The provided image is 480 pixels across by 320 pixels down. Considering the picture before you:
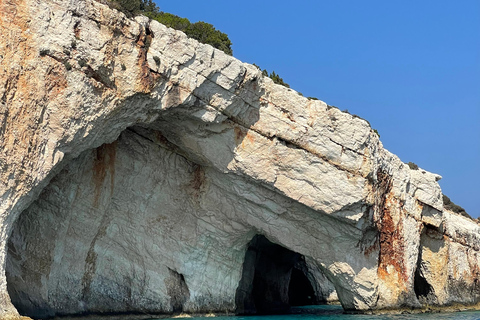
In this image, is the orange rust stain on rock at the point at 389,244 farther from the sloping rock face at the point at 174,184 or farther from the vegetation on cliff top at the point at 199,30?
the vegetation on cliff top at the point at 199,30

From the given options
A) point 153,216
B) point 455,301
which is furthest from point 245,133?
point 455,301

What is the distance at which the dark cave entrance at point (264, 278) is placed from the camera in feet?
94.5

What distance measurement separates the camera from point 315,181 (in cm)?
2336

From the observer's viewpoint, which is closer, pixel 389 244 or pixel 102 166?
pixel 102 166

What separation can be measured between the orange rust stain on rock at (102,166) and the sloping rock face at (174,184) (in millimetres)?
78

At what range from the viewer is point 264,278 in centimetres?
3356

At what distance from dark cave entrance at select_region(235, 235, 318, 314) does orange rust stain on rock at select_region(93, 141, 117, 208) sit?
8035 millimetres

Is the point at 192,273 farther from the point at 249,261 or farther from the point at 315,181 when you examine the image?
the point at 315,181

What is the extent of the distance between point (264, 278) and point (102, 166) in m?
14.2

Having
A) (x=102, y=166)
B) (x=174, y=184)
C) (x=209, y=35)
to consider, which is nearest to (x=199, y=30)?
(x=209, y=35)

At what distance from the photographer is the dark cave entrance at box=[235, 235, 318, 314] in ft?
94.5

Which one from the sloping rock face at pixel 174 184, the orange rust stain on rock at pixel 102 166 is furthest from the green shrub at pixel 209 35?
the orange rust stain on rock at pixel 102 166

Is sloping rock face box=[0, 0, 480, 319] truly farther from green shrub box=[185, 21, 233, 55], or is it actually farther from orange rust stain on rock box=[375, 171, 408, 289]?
green shrub box=[185, 21, 233, 55]

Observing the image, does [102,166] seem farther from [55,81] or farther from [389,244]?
[389,244]
